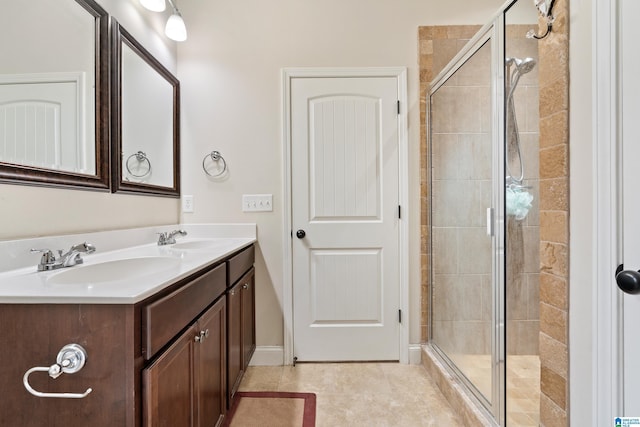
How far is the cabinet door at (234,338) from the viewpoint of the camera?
59.7 inches

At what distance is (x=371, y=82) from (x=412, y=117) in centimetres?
37

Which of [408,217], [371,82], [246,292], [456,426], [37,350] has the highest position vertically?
[371,82]

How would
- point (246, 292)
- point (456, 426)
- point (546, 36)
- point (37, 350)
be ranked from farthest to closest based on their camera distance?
point (246, 292) < point (456, 426) < point (546, 36) < point (37, 350)

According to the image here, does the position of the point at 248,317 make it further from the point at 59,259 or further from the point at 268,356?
the point at 59,259

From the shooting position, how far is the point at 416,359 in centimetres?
215

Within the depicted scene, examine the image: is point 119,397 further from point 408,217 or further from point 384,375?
point 408,217

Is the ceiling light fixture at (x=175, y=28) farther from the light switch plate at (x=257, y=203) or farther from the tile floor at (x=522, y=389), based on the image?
the tile floor at (x=522, y=389)

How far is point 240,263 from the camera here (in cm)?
175

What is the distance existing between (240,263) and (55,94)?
109cm

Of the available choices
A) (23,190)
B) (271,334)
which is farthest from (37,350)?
(271,334)

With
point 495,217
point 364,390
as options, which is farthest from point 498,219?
point 364,390

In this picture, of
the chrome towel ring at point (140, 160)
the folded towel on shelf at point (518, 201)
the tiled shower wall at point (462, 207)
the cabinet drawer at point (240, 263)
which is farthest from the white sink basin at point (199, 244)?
the folded towel on shelf at point (518, 201)
